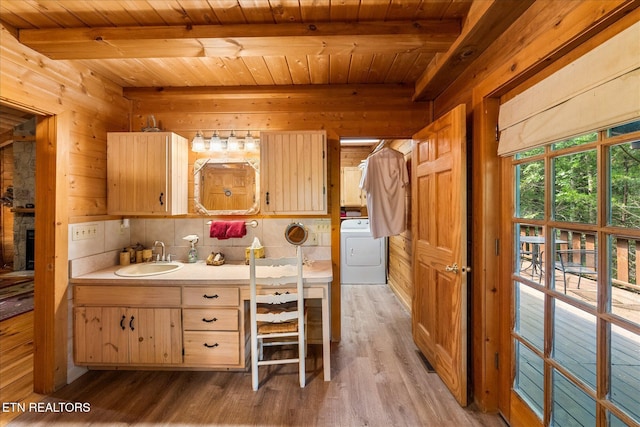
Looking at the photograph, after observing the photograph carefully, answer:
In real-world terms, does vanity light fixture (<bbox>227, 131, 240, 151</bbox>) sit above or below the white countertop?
above

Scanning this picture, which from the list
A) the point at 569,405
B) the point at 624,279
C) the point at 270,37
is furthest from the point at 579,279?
the point at 270,37

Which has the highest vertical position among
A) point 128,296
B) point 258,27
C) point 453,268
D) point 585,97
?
point 258,27

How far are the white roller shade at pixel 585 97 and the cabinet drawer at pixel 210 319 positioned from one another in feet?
6.87

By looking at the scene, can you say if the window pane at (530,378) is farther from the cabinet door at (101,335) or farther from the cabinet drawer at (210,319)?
the cabinet door at (101,335)

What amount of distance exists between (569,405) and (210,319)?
2090 mm

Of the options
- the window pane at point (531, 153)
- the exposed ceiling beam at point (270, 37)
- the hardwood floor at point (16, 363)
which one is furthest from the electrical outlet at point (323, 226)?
the hardwood floor at point (16, 363)

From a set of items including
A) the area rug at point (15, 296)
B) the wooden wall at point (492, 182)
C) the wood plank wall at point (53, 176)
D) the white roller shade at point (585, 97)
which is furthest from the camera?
the area rug at point (15, 296)

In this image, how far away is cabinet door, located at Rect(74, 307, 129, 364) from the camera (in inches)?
80.5

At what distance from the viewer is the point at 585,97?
106 cm

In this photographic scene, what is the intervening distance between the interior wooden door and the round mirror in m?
1.00

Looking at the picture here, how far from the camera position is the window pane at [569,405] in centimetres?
117

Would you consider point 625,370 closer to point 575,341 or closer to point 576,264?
point 575,341

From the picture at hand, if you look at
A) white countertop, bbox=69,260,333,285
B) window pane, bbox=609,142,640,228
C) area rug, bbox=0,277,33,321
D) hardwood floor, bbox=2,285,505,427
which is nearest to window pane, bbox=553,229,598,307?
window pane, bbox=609,142,640,228

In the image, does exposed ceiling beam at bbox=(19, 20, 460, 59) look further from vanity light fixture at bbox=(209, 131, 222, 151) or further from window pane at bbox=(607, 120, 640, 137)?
window pane at bbox=(607, 120, 640, 137)
